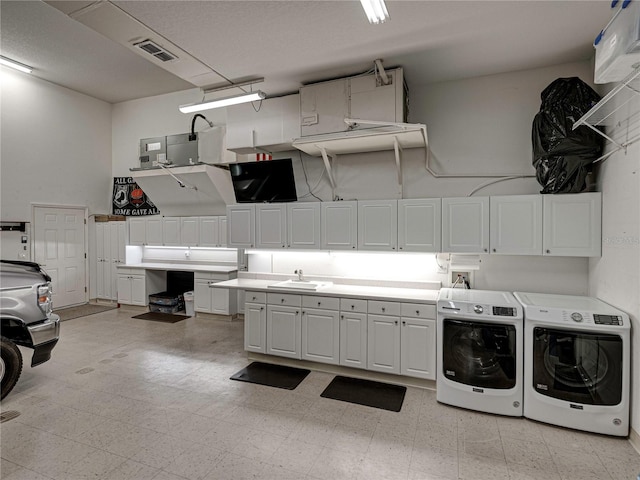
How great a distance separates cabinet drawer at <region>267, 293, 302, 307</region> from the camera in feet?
12.5

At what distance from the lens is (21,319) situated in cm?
320

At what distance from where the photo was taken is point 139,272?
6.54m

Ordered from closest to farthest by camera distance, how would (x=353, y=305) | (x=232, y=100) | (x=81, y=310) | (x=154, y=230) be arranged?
(x=353, y=305) → (x=232, y=100) → (x=154, y=230) → (x=81, y=310)

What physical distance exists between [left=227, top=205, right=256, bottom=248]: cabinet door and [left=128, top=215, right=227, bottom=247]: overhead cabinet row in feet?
4.92

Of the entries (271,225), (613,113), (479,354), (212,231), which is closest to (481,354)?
(479,354)

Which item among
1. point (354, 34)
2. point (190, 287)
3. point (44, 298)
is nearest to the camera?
point (354, 34)

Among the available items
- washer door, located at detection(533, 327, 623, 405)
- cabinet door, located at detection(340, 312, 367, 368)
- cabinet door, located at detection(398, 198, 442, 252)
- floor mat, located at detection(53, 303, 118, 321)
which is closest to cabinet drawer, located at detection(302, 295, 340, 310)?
cabinet door, located at detection(340, 312, 367, 368)

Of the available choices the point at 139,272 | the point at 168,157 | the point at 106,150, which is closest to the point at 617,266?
the point at 168,157

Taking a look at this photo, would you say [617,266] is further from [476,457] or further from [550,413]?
[476,457]

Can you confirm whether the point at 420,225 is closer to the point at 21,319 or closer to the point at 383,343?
the point at 383,343

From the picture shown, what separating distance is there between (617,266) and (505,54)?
2214mm

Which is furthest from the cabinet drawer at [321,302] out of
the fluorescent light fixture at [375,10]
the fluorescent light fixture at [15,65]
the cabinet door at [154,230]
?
the fluorescent light fixture at [15,65]

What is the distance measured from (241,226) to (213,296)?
82.9 inches

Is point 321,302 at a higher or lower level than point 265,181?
lower
